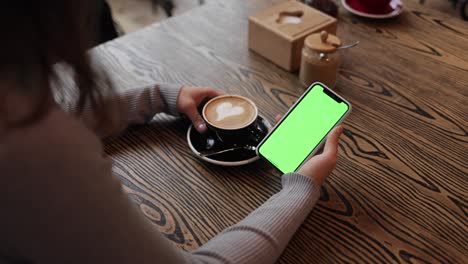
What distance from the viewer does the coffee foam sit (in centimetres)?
83

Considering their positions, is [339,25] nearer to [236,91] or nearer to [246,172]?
[236,91]

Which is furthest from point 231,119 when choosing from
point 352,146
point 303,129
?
point 352,146

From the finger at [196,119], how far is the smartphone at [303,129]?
0.43 feet

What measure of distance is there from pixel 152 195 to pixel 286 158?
0.85 ft

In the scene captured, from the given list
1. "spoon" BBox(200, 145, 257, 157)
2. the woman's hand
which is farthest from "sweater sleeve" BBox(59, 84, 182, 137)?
"spoon" BBox(200, 145, 257, 157)

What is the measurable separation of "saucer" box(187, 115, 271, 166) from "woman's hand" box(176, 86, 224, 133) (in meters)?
0.02

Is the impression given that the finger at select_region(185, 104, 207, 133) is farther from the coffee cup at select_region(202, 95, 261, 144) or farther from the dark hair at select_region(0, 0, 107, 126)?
the dark hair at select_region(0, 0, 107, 126)

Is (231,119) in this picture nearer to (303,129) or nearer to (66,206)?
(303,129)

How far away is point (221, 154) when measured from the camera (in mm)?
817

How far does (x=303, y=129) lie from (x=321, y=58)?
0.23 meters

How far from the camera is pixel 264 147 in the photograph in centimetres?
80

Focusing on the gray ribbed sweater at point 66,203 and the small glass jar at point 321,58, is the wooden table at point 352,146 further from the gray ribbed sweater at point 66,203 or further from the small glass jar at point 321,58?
the gray ribbed sweater at point 66,203

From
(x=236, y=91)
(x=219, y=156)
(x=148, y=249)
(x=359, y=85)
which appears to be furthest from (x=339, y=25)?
(x=148, y=249)

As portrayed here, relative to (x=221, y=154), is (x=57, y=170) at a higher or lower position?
higher
